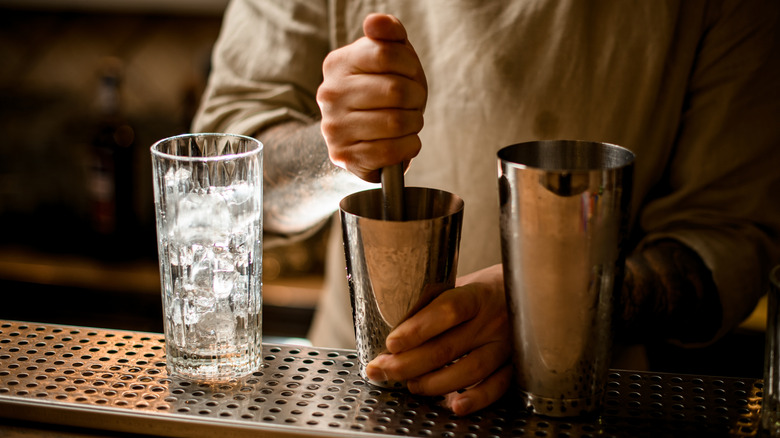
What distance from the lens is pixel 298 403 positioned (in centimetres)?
81

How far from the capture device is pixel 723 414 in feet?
2.66

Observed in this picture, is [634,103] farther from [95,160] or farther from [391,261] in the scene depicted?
[95,160]

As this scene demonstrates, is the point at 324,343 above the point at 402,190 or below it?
below

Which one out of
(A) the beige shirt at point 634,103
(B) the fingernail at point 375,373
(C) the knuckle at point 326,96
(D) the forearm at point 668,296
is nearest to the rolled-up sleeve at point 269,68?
(A) the beige shirt at point 634,103

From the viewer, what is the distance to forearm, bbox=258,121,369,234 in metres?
1.23

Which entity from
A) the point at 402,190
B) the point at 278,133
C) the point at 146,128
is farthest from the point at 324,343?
the point at 146,128

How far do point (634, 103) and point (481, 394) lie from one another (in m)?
0.78

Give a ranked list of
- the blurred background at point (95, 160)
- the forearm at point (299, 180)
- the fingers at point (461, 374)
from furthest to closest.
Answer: the blurred background at point (95, 160), the forearm at point (299, 180), the fingers at point (461, 374)

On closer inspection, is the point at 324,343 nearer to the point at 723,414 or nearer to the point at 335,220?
the point at 335,220

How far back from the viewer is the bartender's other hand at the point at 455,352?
0.80 metres

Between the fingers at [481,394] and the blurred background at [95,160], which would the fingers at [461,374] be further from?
the blurred background at [95,160]

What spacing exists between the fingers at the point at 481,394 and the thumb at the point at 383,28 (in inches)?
13.9

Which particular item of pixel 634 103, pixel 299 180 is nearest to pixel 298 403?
pixel 299 180

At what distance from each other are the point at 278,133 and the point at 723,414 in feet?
2.96
